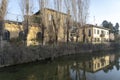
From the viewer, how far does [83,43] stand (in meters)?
35.0

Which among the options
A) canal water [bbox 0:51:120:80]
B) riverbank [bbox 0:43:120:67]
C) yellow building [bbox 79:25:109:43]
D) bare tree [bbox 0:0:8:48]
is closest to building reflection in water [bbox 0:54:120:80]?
canal water [bbox 0:51:120:80]

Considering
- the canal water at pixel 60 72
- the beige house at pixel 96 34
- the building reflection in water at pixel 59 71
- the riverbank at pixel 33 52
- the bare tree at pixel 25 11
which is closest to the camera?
the canal water at pixel 60 72

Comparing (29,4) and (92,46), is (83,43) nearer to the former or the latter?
(92,46)

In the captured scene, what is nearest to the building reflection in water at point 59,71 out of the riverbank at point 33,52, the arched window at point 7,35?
the riverbank at point 33,52

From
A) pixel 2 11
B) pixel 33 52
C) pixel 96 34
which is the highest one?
pixel 2 11

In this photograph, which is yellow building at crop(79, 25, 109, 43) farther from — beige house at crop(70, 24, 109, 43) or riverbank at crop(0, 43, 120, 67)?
riverbank at crop(0, 43, 120, 67)

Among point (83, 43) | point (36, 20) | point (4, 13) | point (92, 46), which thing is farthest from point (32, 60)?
point (92, 46)

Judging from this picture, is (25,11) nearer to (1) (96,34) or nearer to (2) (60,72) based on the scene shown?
(2) (60,72)

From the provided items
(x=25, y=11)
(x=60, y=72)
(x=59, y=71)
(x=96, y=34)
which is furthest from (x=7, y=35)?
(x=96, y=34)

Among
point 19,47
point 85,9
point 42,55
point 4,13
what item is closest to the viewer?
point 4,13

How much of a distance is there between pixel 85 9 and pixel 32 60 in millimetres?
18057

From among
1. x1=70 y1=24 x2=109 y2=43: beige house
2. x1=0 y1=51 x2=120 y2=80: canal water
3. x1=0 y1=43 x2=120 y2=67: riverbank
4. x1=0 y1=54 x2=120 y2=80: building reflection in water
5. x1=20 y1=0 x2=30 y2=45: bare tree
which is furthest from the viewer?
x1=70 y1=24 x2=109 y2=43: beige house

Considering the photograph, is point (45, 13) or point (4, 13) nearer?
point (4, 13)

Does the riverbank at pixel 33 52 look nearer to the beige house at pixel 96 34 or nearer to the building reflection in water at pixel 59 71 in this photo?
the building reflection in water at pixel 59 71
